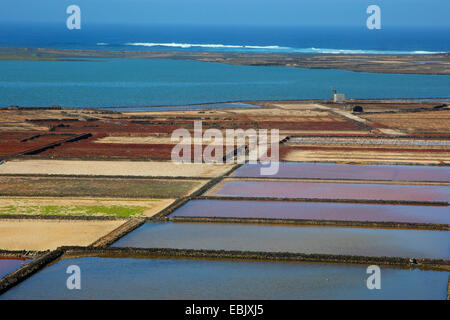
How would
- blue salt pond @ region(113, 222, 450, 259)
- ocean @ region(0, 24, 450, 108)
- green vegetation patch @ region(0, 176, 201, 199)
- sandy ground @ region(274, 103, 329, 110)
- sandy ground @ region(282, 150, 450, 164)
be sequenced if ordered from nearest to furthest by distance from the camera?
blue salt pond @ region(113, 222, 450, 259) → green vegetation patch @ region(0, 176, 201, 199) → sandy ground @ region(282, 150, 450, 164) → sandy ground @ region(274, 103, 329, 110) → ocean @ region(0, 24, 450, 108)

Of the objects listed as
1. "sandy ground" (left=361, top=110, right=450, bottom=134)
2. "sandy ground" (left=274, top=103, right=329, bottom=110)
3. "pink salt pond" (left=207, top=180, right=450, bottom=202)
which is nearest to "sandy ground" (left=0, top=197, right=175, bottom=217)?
"pink salt pond" (left=207, top=180, right=450, bottom=202)

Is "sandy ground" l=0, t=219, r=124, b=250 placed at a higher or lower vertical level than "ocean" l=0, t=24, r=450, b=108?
lower

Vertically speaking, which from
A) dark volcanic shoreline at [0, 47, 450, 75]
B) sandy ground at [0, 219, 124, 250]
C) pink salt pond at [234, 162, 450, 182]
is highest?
dark volcanic shoreline at [0, 47, 450, 75]

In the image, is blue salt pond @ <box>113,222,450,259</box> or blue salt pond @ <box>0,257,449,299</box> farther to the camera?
Result: blue salt pond @ <box>113,222,450,259</box>

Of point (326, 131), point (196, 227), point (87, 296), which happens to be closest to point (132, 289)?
point (87, 296)

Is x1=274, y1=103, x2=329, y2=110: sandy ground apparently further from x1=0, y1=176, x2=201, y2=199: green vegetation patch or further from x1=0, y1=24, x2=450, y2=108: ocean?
x1=0, y1=176, x2=201, y2=199: green vegetation patch

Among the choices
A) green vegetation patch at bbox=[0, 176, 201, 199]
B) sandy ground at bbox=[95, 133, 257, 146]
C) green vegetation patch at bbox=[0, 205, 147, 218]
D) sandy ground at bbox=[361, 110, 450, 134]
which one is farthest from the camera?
sandy ground at bbox=[361, 110, 450, 134]
